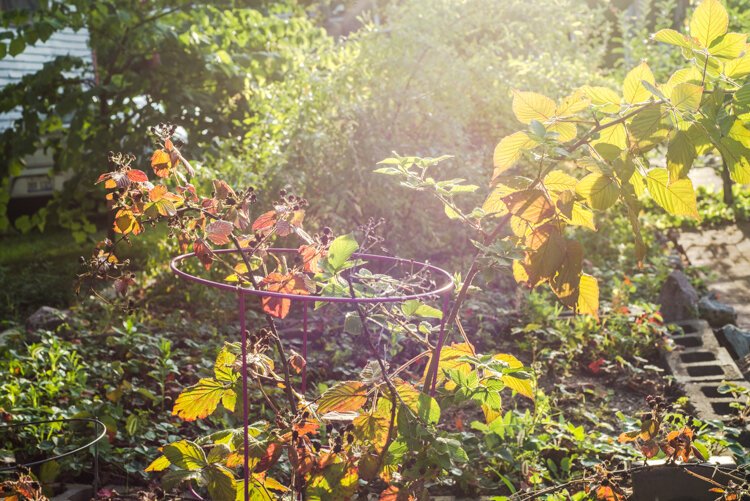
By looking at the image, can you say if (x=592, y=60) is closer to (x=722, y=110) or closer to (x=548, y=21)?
(x=548, y=21)

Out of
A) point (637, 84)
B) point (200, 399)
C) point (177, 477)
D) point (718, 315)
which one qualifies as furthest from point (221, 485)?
point (718, 315)

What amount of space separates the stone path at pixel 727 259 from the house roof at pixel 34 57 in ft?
20.8

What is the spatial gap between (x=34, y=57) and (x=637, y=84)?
8871mm

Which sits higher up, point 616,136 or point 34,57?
point 616,136

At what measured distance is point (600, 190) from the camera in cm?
186

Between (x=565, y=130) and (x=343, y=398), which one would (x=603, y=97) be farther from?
(x=343, y=398)

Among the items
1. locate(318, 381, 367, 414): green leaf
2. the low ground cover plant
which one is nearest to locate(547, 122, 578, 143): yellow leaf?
the low ground cover plant

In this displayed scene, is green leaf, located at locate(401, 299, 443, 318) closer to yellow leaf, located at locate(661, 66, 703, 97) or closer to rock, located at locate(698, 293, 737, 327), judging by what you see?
yellow leaf, located at locate(661, 66, 703, 97)

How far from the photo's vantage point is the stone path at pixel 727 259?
5941mm

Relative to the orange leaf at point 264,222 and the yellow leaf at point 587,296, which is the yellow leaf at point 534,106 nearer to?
the yellow leaf at point 587,296

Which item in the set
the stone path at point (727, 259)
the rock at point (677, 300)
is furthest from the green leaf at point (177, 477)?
the stone path at point (727, 259)

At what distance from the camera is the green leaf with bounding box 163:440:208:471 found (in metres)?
1.95

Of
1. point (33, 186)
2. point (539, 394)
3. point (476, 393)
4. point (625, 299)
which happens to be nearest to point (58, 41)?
point (33, 186)

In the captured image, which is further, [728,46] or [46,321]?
[46,321]
